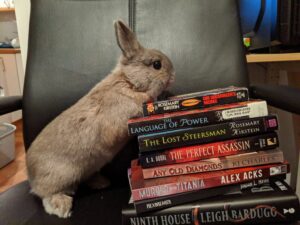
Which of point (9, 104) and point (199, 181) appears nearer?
point (199, 181)

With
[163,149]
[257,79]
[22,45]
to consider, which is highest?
[22,45]

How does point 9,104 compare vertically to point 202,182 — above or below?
above

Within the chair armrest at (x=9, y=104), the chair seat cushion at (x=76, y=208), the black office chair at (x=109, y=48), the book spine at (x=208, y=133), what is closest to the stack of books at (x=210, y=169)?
the book spine at (x=208, y=133)

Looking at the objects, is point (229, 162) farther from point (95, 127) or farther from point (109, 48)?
point (109, 48)

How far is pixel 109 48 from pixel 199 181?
1.73 ft

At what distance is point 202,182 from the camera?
66cm

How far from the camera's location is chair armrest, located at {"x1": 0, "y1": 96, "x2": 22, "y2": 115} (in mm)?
867

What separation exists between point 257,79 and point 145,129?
961 millimetres

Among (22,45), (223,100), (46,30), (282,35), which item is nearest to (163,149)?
(223,100)

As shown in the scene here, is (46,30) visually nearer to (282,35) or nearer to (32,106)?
(32,106)

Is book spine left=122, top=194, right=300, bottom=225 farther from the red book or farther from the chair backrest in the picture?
the chair backrest

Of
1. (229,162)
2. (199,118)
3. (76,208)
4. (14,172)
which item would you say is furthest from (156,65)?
(14,172)

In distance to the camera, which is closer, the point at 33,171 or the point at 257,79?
the point at 33,171

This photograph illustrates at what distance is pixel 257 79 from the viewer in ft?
4.91
